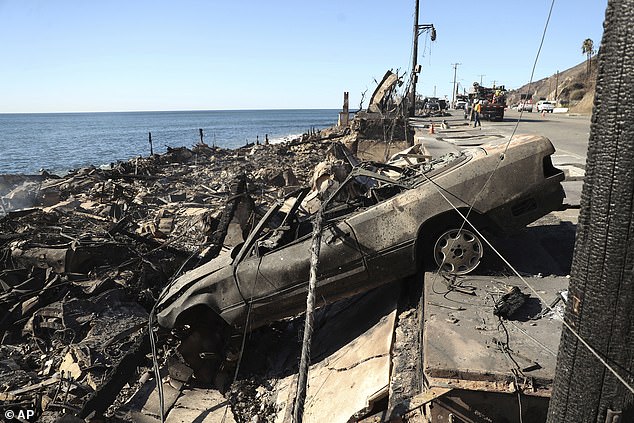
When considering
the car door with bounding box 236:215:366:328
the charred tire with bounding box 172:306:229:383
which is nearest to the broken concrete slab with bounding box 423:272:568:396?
the car door with bounding box 236:215:366:328

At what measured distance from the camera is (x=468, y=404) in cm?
354

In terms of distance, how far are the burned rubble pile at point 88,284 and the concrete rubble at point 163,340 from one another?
3 centimetres

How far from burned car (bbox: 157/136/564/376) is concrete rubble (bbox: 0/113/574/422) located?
0.56 metres

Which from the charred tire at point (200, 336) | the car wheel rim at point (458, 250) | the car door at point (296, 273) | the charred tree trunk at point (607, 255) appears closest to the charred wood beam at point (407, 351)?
the car wheel rim at point (458, 250)

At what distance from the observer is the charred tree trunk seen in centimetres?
209

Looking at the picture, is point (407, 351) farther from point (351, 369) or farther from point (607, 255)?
point (607, 255)

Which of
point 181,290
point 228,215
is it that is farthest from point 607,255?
point 228,215

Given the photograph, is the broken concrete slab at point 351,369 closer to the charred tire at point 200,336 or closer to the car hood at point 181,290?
the charred tire at point 200,336

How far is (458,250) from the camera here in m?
5.42

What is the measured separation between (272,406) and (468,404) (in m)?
3.18

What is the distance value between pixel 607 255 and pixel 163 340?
21.6 feet

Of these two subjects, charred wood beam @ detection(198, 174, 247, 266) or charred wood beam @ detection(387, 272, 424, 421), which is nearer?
charred wood beam @ detection(387, 272, 424, 421)

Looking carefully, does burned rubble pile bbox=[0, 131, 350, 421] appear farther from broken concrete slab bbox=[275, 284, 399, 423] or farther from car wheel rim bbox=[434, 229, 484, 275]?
car wheel rim bbox=[434, 229, 484, 275]

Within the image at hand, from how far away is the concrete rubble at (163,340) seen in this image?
4.55m
